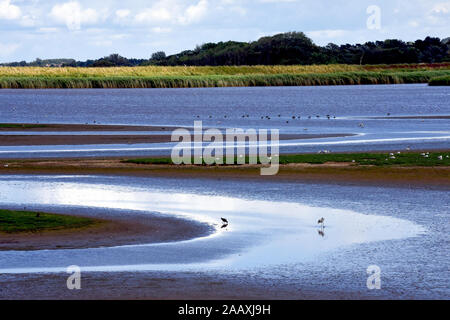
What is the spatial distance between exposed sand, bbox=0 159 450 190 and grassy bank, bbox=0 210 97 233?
7.44 metres

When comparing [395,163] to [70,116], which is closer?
[395,163]

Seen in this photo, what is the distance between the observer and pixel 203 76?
459ft

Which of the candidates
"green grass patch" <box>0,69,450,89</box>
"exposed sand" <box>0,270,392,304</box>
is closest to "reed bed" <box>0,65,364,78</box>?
"green grass patch" <box>0,69,450,89</box>

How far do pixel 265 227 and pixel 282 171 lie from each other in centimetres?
881

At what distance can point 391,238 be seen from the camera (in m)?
15.3

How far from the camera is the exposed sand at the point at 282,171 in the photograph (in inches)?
909

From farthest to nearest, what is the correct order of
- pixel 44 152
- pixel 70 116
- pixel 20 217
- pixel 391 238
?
pixel 70 116, pixel 44 152, pixel 20 217, pixel 391 238

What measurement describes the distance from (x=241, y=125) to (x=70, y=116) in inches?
617

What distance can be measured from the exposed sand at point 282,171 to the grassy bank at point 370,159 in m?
0.55

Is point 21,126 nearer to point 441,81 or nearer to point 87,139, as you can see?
point 87,139

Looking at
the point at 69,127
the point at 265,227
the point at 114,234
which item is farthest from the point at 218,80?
the point at 114,234

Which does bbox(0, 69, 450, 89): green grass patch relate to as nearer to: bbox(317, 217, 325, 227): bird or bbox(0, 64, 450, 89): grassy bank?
bbox(0, 64, 450, 89): grassy bank
